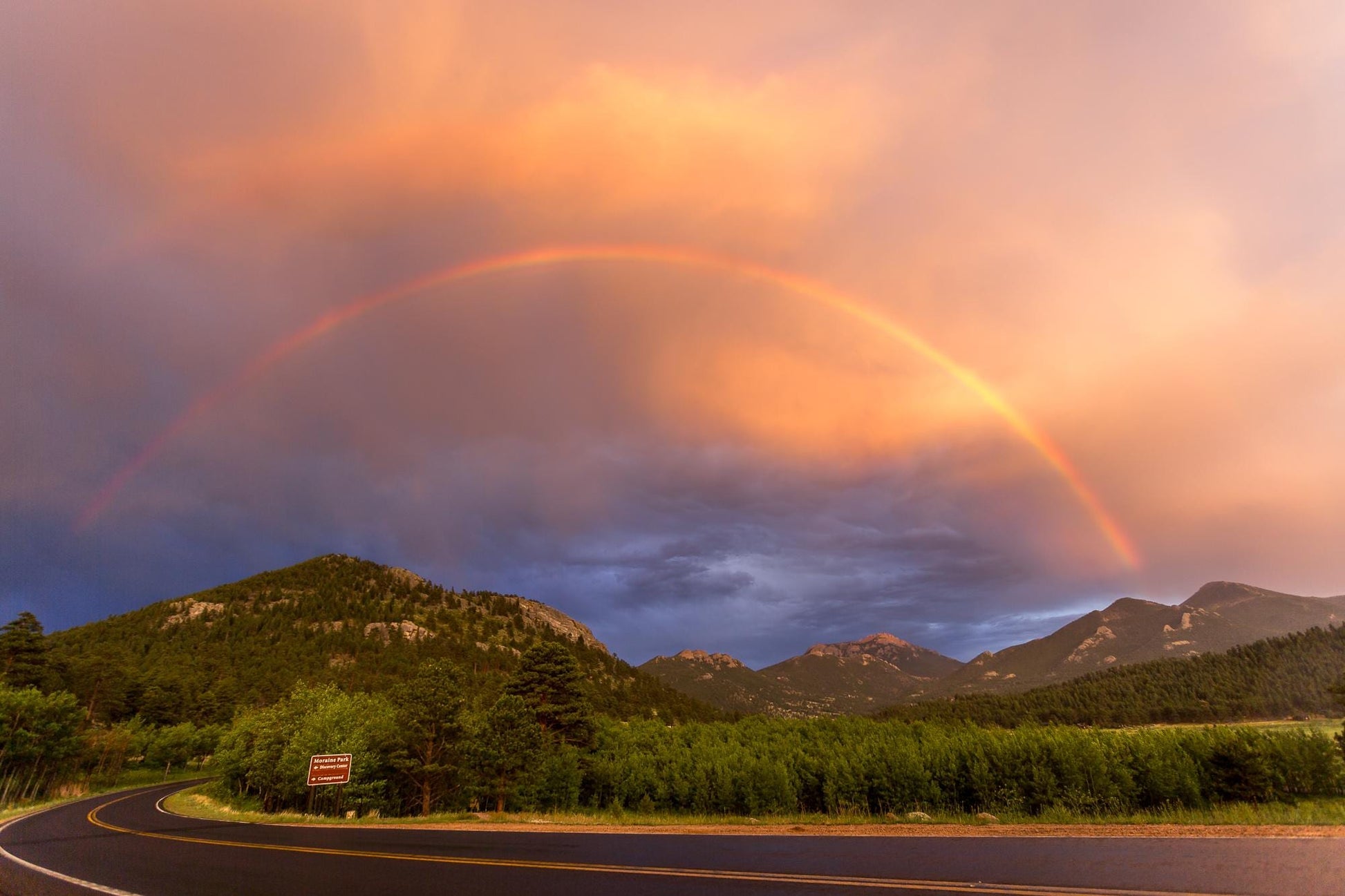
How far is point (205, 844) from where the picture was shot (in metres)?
24.5

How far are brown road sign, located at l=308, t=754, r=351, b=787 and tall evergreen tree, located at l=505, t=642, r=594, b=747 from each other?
45.2 m

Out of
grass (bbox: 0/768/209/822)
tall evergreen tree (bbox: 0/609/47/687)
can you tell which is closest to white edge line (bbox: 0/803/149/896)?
grass (bbox: 0/768/209/822)

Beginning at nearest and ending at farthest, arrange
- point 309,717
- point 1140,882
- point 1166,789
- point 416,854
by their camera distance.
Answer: point 1140,882 < point 416,854 < point 1166,789 < point 309,717

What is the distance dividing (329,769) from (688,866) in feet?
87.7

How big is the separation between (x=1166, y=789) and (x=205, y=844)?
6350 centimetres

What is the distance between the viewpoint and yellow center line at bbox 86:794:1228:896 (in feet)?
34.2

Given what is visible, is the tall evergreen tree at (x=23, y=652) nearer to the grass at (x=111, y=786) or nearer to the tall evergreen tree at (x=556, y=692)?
the grass at (x=111, y=786)

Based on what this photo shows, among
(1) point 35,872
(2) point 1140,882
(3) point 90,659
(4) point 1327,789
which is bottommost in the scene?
(4) point 1327,789

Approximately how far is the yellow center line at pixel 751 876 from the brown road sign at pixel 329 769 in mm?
10436

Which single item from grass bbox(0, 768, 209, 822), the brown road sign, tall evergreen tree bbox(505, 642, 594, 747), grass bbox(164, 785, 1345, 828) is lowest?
grass bbox(0, 768, 209, 822)

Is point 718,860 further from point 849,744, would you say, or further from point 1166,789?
point 849,744

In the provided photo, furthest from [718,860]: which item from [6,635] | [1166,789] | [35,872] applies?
[6,635]

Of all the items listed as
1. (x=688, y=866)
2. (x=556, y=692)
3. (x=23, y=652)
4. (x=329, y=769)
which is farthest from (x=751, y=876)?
(x=23, y=652)

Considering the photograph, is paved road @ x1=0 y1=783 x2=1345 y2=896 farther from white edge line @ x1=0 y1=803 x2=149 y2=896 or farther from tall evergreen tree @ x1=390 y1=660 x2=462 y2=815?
tall evergreen tree @ x1=390 y1=660 x2=462 y2=815
